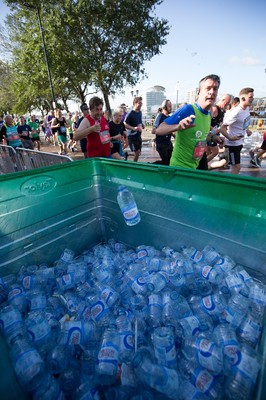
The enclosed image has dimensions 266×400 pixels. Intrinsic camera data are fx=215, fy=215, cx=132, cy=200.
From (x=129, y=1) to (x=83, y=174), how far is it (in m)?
18.2

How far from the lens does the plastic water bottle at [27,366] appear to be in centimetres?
115

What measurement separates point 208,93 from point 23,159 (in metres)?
4.71

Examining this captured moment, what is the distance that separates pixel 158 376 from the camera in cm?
128

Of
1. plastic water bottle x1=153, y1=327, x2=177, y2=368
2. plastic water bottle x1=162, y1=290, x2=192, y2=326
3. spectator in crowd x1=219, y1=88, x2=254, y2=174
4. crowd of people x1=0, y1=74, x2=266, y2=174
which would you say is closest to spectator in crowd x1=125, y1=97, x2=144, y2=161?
crowd of people x1=0, y1=74, x2=266, y2=174

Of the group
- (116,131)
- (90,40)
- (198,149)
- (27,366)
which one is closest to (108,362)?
(27,366)

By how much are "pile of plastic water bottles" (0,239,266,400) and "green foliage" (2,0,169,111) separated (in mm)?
18122

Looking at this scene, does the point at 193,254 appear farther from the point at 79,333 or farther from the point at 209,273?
the point at 79,333

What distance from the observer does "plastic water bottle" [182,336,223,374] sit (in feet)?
4.30

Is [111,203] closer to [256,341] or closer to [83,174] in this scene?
[83,174]

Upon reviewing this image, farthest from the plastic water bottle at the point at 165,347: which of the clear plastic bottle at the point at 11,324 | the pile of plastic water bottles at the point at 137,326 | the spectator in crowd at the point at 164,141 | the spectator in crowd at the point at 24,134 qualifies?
the spectator in crowd at the point at 24,134

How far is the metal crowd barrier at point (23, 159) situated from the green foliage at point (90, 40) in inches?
531

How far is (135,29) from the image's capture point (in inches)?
635

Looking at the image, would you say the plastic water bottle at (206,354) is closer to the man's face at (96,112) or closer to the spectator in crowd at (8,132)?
Result: the man's face at (96,112)

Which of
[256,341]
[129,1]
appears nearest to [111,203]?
[256,341]
